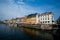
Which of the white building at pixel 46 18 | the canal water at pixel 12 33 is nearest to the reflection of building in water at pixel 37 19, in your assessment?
the white building at pixel 46 18

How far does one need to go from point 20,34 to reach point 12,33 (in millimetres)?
194

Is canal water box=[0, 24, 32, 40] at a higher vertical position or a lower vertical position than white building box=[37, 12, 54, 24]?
lower

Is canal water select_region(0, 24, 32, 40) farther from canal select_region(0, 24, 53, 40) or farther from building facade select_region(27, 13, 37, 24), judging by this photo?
building facade select_region(27, 13, 37, 24)

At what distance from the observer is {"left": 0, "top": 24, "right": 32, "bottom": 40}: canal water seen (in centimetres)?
284

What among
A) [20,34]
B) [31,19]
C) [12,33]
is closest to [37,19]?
[31,19]

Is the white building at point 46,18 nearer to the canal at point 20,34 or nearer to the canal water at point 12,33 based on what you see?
the canal at point 20,34

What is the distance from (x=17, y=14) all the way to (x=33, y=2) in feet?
1.65

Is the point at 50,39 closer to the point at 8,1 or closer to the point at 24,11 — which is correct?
the point at 24,11

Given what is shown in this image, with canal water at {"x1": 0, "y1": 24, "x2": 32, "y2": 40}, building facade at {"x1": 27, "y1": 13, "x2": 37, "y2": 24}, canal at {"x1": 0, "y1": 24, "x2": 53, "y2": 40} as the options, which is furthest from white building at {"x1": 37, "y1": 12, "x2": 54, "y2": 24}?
canal water at {"x1": 0, "y1": 24, "x2": 32, "y2": 40}

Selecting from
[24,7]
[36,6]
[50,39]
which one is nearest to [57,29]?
[50,39]

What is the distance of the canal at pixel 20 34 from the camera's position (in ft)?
9.38

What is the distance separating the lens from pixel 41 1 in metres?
3.10

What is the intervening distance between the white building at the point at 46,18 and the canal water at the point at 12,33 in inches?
20.2

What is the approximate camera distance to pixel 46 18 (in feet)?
10.1
